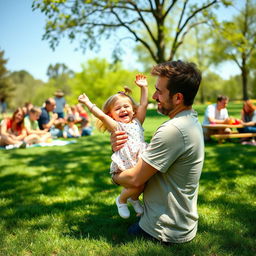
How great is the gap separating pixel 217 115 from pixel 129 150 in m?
7.49

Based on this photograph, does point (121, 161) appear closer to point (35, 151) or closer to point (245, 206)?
point (245, 206)

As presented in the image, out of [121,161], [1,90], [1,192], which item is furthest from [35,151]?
[1,90]

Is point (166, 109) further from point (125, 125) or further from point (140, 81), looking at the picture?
point (140, 81)

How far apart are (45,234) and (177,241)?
1.43 m

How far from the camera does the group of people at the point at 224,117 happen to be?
945 centimetres

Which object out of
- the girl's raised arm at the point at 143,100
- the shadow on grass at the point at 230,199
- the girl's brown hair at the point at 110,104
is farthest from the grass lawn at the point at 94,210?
the girl's brown hair at the point at 110,104

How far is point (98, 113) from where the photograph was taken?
295 centimetres

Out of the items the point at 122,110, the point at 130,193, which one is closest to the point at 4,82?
the point at 122,110

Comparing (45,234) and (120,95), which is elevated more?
(120,95)

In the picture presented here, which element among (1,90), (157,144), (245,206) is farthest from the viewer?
(1,90)

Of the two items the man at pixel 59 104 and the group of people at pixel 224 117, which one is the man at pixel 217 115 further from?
the man at pixel 59 104

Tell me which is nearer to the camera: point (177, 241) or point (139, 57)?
point (177, 241)

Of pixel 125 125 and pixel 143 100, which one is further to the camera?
pixel 143 100

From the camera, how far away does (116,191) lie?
489 centimetres
